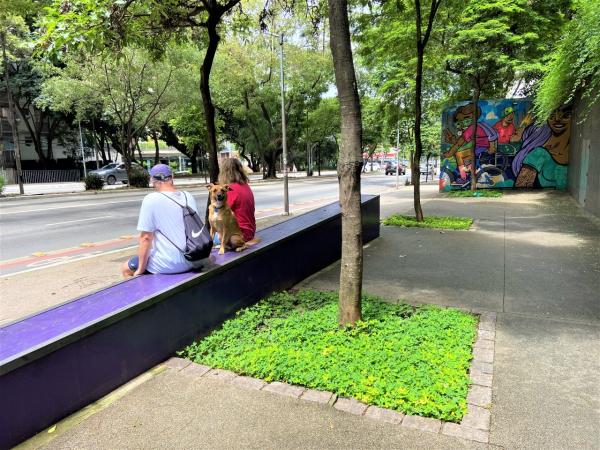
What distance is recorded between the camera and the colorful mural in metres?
17.5

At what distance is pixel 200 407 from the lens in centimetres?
274

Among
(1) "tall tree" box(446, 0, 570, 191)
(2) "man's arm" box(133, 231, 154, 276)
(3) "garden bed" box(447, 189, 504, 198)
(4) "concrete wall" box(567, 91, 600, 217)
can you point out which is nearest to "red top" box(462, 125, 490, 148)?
(3) "garden bed" box(447, 189, 504, 198)

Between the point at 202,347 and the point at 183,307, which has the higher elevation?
the point at 183,307

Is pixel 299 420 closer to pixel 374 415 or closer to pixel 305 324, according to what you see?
pixel 374 415

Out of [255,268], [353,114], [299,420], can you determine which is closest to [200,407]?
[299,420]

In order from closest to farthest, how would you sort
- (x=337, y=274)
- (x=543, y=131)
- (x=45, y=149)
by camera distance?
1. (x=337, y=274)
2. (x=543, y=131)
3. (x=45, y=149)

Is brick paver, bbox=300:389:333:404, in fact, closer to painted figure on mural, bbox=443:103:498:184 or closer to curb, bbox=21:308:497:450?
curb, bbox=21:308:497:450

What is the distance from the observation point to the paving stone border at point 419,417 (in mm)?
2479

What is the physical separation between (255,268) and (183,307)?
110 centimetres

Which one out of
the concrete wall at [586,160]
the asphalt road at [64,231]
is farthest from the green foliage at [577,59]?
the asphalt road at [64,231]

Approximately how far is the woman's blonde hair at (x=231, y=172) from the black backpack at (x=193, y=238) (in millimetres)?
1331

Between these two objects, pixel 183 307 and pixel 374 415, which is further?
pixel 183 307

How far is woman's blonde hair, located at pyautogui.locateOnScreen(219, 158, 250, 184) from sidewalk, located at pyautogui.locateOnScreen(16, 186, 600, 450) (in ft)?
5.37

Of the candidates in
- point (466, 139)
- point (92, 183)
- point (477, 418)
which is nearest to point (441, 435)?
point (477, 418)
